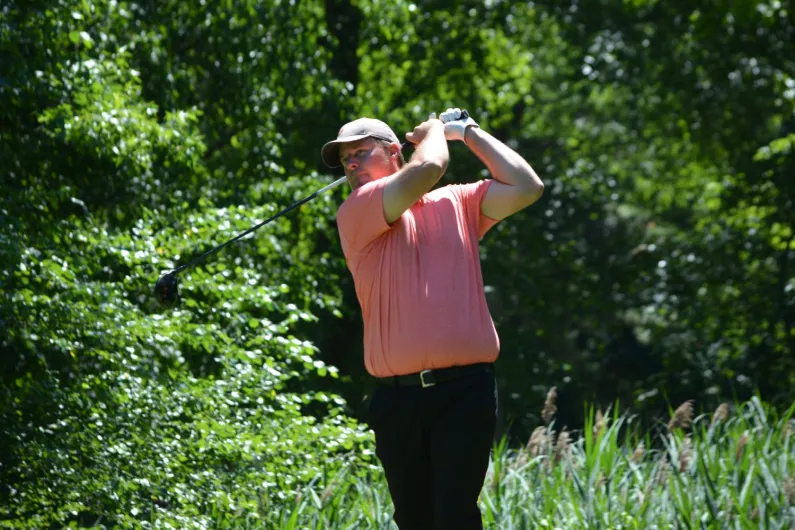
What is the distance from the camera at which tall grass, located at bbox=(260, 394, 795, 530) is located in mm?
5355

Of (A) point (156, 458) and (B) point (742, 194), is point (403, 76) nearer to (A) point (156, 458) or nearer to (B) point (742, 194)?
(B) point (742, 194)

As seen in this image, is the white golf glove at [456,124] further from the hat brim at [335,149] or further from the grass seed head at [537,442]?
the grass seed head at [537,442]

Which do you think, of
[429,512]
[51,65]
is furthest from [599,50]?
[429,512]

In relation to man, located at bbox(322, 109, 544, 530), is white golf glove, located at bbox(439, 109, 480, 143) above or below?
above

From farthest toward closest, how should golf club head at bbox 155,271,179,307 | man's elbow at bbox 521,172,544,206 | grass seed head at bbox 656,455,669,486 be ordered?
grass seed head at bbox 656,455,669,486 < golf club head at bbox 155,271,179,307 < man's elbow at bbox 521,172,544,206

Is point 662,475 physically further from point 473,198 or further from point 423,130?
point 423,130

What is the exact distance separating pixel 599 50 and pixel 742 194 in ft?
10.1

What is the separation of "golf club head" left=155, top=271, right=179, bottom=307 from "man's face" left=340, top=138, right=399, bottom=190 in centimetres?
112

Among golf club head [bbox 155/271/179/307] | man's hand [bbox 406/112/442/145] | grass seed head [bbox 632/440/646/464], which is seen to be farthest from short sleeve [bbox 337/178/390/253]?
grass seed head [bbox 632/440/646/464]

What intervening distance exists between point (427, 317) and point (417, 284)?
0.11 metres

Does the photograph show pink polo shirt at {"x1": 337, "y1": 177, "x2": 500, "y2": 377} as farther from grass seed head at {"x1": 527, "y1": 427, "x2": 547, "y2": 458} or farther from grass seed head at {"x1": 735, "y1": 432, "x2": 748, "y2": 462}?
grass seed head at {"x1": 735, "y1": 432, "x2": 748, "y2": 462}

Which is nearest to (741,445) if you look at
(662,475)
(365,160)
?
(662,475)

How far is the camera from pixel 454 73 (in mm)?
15305

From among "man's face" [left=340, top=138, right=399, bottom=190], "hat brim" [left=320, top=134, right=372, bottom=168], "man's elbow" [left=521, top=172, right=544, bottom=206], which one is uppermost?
"hat brim" [left=320, top=134, right=372, bottom=168]
